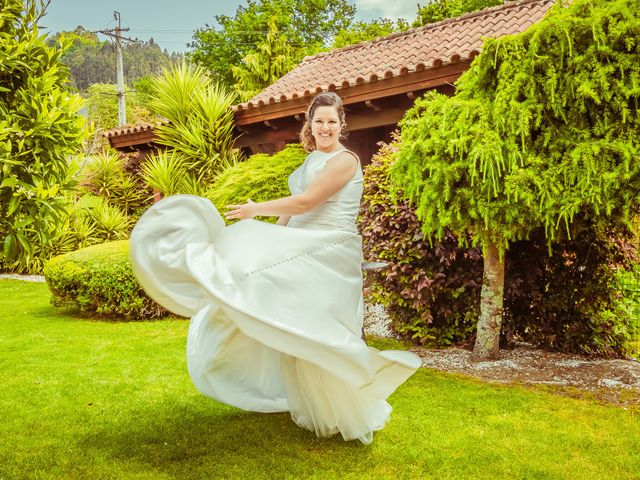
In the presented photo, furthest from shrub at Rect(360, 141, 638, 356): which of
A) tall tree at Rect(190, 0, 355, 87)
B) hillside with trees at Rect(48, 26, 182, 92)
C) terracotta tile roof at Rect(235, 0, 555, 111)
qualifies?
hillside with trees at Rect(48, 26, 182, 92)

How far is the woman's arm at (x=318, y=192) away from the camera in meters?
3.27

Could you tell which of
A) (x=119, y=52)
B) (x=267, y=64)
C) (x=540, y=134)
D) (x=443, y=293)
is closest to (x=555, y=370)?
(x=443, y=293)

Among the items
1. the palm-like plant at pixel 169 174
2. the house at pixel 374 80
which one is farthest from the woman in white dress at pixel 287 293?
the palm-like plant at pixel 169 174

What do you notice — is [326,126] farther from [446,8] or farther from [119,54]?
[119,54]

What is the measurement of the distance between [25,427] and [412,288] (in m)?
3.87

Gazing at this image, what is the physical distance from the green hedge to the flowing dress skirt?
5.11m

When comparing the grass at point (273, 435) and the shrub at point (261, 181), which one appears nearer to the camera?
the grass at point (273, 435)

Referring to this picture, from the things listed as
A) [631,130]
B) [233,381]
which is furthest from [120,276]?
[631,130]

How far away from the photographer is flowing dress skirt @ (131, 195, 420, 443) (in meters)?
2.92

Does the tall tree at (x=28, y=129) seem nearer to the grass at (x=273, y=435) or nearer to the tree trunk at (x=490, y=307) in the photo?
the grass at (x=273, y=435)

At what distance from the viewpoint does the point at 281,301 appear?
297 centimetres

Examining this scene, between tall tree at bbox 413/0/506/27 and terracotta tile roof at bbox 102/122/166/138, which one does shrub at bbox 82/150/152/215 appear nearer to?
terracotta tile roof at bbox 102/122/166/138

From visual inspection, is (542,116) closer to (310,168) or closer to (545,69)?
(545,69)

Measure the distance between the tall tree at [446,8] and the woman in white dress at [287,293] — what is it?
2336 centimetres
